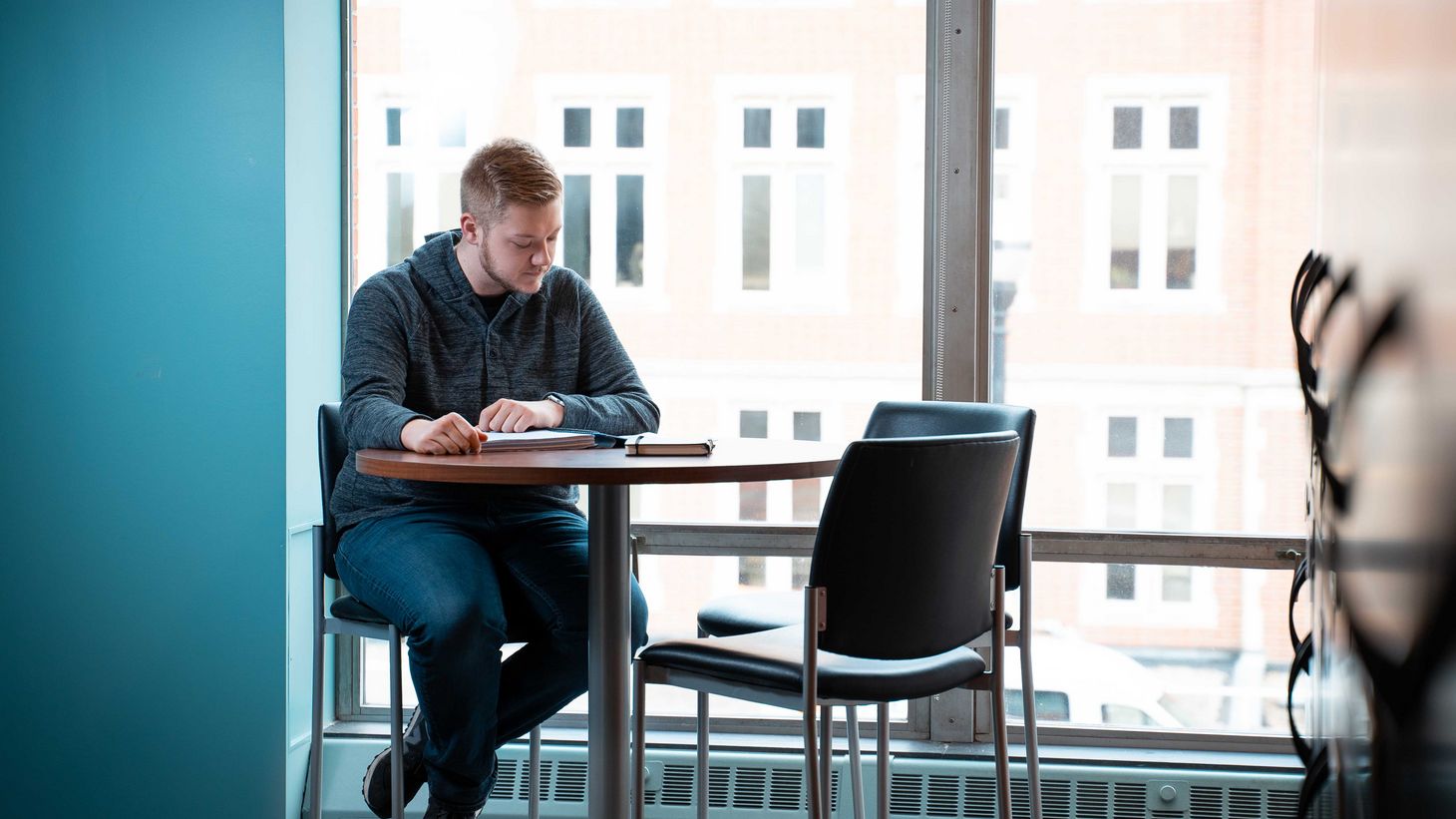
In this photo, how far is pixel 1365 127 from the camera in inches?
12.8

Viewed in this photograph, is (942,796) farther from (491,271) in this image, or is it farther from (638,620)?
(491,271)

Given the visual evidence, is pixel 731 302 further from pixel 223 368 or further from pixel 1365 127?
pixel 1365 127

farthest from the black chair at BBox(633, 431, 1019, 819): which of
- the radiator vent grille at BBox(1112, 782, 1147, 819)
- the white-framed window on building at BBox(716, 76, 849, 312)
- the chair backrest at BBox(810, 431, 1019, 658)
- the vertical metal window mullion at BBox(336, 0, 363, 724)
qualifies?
the vertical metal window mullion at BBox(336, 0, 363, 724)

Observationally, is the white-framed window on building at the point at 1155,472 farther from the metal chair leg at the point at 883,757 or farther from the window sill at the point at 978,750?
the metal chair leg at the point at 883,757

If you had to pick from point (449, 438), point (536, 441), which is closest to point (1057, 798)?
point (536, 441)

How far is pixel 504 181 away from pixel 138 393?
110 cm

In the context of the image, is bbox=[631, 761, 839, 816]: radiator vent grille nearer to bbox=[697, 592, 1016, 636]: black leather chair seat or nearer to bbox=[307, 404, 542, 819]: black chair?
bbox=[307, 404, 542, 819]: black chair

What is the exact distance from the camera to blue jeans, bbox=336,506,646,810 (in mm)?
1890

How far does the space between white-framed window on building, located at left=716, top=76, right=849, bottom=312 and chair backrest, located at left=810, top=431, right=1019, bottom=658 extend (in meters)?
1.35

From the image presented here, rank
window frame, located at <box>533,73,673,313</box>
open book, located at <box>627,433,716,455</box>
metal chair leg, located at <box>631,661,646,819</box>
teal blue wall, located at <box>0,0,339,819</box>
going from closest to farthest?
metal chair leg, located at <box>631,661,646,819</box>, open book, located at <box>627,433,716,455</box>, teal blue wall, located at <box>0,0,339,819</box>, window frame, located at <box>533,73,673,313</box>

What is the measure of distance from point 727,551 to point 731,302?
2.01 feet

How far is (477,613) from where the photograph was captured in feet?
6.24

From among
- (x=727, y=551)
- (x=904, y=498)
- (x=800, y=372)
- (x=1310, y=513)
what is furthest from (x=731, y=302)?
(x=1310, y=513)

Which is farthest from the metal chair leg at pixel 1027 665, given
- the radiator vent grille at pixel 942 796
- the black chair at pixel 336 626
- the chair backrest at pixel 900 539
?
the black chair at pixel 336 626
